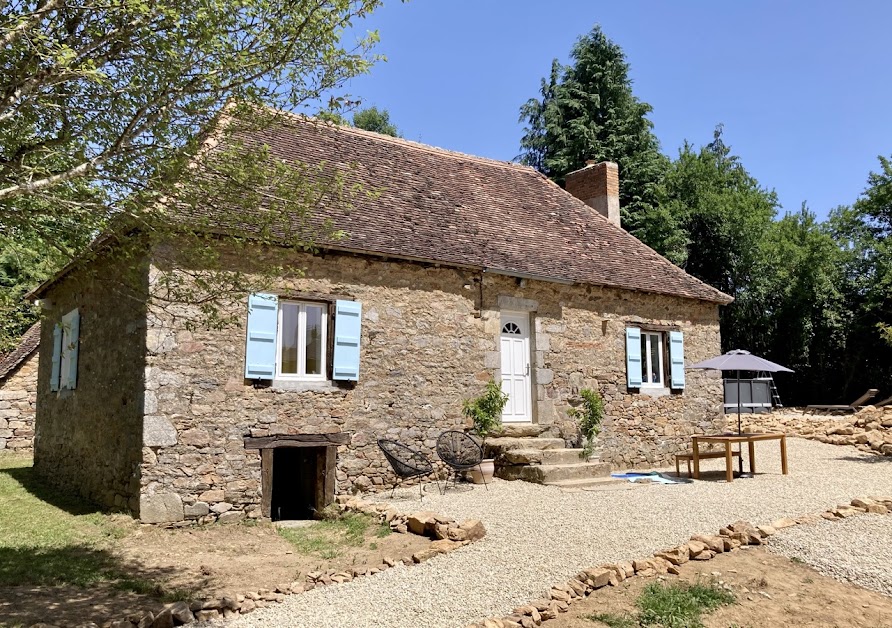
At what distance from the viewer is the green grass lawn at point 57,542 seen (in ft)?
20.1

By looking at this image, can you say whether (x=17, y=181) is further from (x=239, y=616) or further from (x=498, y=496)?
(x=498, y=496)

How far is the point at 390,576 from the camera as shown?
19.3 ft

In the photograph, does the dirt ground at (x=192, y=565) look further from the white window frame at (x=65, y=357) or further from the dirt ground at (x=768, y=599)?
the white window frame at (x=65, y=357)

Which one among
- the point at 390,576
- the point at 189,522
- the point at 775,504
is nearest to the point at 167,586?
the point at 390,576

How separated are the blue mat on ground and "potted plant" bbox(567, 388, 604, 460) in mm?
704

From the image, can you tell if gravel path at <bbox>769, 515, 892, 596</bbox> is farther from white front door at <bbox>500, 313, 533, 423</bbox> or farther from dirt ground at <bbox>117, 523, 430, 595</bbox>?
white front door at <bbox>500, 313, 533, 423</bbox>

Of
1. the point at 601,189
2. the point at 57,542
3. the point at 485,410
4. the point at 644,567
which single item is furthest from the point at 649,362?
the point at 57,542

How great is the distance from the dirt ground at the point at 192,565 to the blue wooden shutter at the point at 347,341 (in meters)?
2.21

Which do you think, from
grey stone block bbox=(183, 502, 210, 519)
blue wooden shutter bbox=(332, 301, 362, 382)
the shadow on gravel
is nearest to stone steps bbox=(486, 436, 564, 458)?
blue wooden shutter bbox=(332, 301, 362, 382)

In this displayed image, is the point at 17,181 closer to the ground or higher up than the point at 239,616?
higher up

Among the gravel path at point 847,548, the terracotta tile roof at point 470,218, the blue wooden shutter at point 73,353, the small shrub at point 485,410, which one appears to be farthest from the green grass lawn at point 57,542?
the gravel path at point 847,548

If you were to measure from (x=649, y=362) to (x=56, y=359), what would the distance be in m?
10.7

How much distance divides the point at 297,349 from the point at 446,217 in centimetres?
371

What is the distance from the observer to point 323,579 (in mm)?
5812
